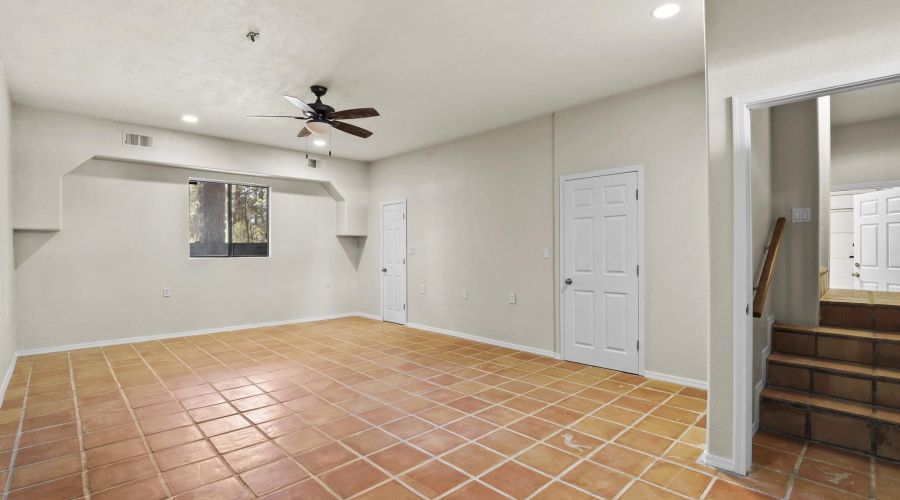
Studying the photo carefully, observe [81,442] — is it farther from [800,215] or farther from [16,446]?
[800,215]

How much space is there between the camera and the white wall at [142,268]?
5117 mm

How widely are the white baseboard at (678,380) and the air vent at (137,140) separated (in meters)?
6.69

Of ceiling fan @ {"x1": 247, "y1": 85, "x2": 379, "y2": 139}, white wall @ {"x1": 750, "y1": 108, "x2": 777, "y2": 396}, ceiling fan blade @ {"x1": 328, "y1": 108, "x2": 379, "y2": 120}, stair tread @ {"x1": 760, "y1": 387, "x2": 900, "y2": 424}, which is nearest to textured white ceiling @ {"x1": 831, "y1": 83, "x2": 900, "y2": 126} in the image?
white wall @ {"x1": 750, "y1": 108, "x2": 777, "y2": 396}

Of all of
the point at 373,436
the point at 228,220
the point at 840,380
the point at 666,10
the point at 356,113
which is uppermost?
the point at 666,10

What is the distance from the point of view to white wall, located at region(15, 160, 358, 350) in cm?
512

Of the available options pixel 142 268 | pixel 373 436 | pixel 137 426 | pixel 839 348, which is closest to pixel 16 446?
pixel 137 426

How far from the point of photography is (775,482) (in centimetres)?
223

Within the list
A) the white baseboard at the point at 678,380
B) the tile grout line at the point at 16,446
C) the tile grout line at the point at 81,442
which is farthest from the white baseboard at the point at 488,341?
the tile grout line at the point at 16,446

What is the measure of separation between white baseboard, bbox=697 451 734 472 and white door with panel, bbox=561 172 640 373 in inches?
69.1

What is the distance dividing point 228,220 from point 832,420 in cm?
740

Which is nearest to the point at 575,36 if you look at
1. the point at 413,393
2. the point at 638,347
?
the point at 638,347

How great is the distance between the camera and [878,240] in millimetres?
4883

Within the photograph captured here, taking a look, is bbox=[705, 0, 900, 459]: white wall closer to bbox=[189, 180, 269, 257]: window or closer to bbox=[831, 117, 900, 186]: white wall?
bbox=[831, 117, 900, 186]: white wall

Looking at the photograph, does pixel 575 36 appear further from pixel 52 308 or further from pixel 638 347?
pixel 52 308
